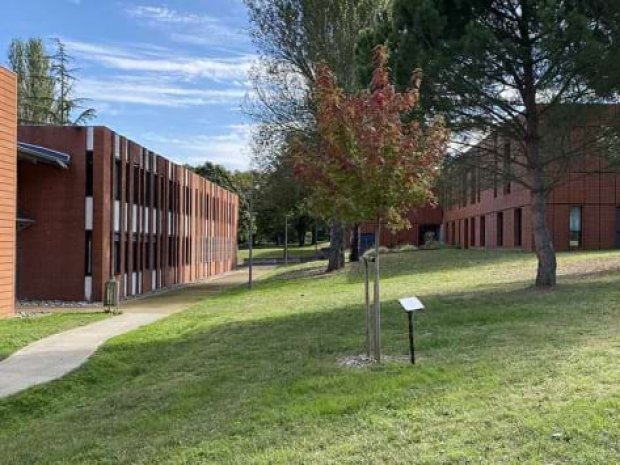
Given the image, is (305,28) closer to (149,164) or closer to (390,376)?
(149,164)

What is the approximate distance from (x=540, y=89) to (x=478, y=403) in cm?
1185

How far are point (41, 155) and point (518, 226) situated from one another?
92.3ft

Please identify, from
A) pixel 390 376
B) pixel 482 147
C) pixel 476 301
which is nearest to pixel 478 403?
pixel 390 376

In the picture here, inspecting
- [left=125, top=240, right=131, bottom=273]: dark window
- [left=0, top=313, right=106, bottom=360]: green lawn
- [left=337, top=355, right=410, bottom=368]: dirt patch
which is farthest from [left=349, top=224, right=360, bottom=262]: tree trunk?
[left=337, top=355, right=410, bottom=368]: dirt patch

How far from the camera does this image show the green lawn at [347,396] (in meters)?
5.29

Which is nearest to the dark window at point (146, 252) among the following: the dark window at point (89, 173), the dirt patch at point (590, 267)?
the dark window at point (89, 173)

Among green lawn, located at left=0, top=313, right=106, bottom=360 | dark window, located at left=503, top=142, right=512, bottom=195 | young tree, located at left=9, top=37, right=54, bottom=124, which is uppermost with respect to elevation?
young tree, located at left=9, top=37, right=54, bottom=124

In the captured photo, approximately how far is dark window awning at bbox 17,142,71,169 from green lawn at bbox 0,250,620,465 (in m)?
12.1

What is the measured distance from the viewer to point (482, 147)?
17844 mm

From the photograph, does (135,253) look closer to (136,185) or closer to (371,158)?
(136,185)

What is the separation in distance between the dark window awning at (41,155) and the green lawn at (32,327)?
6.51 meters

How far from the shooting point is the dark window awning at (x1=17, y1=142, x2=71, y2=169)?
2423cm

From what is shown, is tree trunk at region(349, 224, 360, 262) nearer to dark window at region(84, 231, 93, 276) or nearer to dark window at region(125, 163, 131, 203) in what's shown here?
dark window at region(125, 163, 131, 203)

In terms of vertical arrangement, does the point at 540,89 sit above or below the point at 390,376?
above
